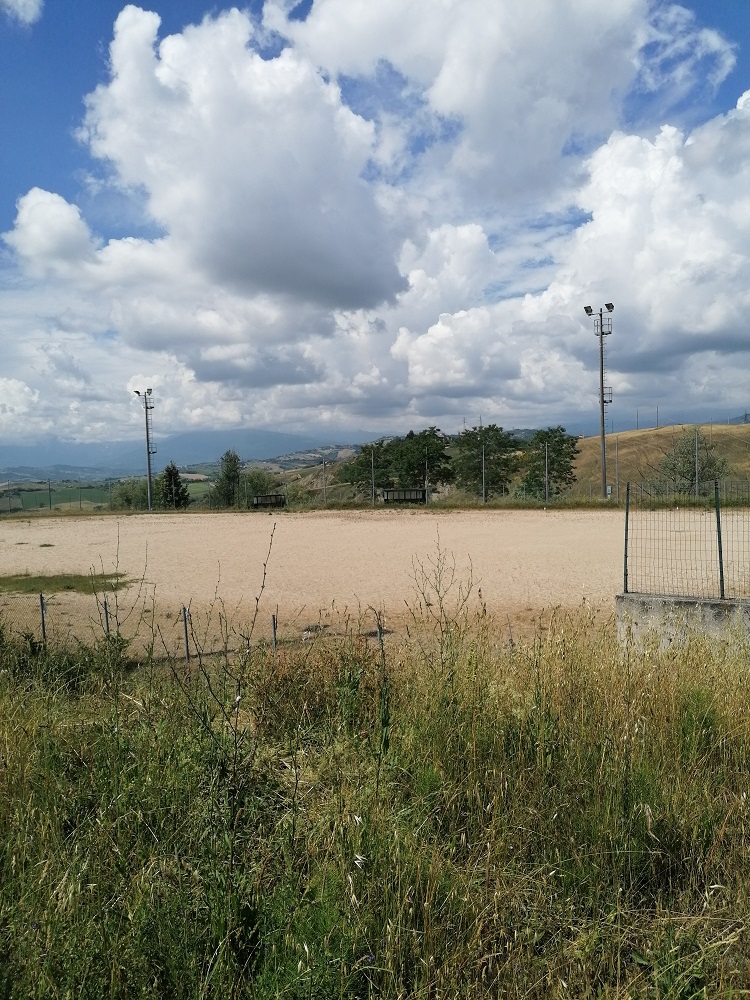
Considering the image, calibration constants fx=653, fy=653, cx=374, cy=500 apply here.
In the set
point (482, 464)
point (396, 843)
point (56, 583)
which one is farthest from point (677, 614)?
point (482, 464)

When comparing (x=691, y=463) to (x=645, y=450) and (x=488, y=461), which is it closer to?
(x=488, y=461)

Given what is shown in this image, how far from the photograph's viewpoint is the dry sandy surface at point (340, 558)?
1263 centimetres

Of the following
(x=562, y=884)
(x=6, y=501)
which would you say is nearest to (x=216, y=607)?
(x=562, y=884)

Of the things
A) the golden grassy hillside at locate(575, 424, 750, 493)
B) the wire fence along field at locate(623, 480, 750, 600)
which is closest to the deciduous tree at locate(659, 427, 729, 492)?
the wire fence along field at locate(623, 480, 750, 600)

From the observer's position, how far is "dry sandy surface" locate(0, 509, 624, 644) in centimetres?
1263

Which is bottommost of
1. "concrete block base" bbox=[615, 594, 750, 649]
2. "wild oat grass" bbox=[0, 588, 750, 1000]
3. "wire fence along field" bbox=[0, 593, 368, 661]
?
"wire fence along field" bbox=[0, 593, 368, 661]

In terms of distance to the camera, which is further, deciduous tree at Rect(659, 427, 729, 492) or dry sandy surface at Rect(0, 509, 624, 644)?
deciduous tree at Rect(659, 427, 729, 492)

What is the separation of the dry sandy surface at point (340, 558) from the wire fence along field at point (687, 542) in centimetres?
82

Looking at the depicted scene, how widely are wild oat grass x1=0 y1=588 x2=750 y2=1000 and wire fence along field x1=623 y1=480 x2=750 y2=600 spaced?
17.0 ft

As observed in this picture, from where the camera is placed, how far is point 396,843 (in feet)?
8.05

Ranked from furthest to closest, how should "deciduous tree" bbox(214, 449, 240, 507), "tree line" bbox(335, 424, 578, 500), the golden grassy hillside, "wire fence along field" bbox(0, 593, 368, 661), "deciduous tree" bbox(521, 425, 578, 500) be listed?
the golden grassy hillside < "deciduous tree" bbox(214, 449, 240, 507) < "tree line" bbox(335, 424, 578, 500) < "deciduous tree" bbox(521, 425, 578, 500) < "wire fence along field" bbox(0, 593, 368, 661)

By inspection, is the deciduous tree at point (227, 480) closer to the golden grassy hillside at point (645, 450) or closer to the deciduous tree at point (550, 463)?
the deciduous tree at point (550, 463)

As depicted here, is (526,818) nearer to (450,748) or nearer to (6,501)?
(450,748)

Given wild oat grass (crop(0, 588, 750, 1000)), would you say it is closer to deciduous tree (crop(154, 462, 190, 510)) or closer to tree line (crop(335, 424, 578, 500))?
tree line (crop(335, 424, 578, 500))
